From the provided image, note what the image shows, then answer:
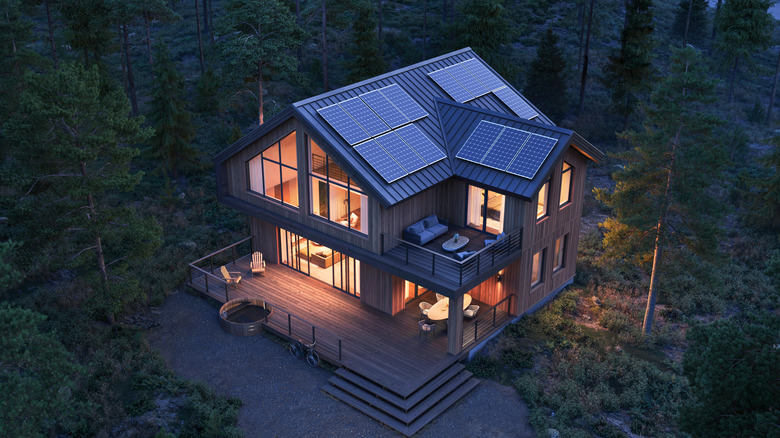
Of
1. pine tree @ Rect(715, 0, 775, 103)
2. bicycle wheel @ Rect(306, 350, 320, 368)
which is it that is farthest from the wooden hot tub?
pine tree @ Rect(715, 0, 775, 103)

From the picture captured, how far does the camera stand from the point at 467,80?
2678 cm

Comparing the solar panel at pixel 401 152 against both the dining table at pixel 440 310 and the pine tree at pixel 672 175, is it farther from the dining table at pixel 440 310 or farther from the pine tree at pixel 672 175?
the pine tree at pixel 672 175

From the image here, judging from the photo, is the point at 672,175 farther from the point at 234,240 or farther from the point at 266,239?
the point at 234,240

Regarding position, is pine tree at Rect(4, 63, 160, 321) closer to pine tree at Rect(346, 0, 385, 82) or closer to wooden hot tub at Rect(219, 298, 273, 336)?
wooden hot tub at Rect(219, 298, 273, 336)

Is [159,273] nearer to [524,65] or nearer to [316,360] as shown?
[316,360]

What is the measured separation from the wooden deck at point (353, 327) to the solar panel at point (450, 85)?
8.12m

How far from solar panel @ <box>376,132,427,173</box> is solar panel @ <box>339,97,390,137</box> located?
1.14 feet

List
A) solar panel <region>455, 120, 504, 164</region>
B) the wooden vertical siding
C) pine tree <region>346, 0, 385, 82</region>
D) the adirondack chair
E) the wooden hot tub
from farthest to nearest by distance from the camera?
pine tree <region>346, 0, 385, 82</region>, the wooden vertical siding, the adirondack chair, the wooden hot tub, solar panel <region>455, 120, 504, 164</region>

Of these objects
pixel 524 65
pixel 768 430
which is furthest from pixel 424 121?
pixel 524 65

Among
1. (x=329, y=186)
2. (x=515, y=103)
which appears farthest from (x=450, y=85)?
(x=329, y=186)

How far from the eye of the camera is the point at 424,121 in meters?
23.8

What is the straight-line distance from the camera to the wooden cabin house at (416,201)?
21078 mm

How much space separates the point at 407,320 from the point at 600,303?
8106 mm

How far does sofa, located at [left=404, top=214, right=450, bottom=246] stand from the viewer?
22.0 metres
